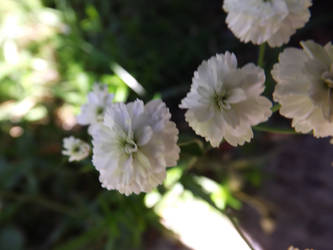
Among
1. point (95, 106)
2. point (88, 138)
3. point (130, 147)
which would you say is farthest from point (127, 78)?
point (130, 147)

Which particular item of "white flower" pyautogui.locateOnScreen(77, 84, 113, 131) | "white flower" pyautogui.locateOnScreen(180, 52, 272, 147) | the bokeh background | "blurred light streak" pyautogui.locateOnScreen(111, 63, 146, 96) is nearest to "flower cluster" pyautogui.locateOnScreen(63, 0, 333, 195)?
"white flower" pyautogui.locateOnScreen(180, 52, 272, 147)

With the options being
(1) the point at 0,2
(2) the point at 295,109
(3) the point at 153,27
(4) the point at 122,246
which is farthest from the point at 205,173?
(1) the point at 0,2

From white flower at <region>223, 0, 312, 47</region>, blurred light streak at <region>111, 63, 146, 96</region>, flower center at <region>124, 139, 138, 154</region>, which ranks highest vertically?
white flower at <region>223, 0, 312, 47</region>

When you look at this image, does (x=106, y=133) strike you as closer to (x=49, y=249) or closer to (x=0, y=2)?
(x=49, y=249)

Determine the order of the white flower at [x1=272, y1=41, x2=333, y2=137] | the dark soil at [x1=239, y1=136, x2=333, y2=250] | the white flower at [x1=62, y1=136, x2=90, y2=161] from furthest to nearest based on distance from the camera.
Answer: the dark soil at [x1=239, y1=136, x2=333, y2=250] < the white flower at [x1=62, y1=136, x2=90, y2=161] < the white flower at [x1=272, y1=41, x2=333, y2=137]

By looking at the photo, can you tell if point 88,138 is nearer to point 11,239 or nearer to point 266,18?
point 11,239

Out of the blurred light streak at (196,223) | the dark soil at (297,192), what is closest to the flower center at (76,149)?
the blurred light streak at (196,223)

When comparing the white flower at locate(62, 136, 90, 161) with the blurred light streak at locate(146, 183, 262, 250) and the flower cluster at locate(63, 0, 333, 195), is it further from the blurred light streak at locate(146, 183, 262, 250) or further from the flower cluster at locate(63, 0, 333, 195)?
the blurred light streak at locate(146, 183, 262, 250)
